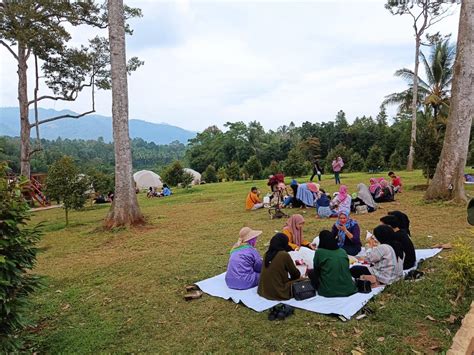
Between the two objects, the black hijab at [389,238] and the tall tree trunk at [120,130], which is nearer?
the black hijab at [389,238]

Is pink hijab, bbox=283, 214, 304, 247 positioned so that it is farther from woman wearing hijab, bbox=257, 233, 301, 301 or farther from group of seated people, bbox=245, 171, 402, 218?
group of seated people, bbox=245, 171, 402, 218

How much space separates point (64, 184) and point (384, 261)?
10222 millimetres

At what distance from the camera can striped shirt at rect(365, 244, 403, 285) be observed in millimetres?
4723

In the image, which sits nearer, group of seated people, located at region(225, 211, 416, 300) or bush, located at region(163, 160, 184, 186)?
group of seated people, located at region(225, 211, 416, 300)

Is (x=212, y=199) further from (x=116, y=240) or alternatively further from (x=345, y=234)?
(x=345, y=234)

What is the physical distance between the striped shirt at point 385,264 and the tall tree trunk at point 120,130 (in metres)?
7.25

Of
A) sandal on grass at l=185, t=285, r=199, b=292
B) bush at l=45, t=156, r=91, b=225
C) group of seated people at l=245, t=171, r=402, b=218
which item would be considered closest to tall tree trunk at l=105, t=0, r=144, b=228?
bush at l=45, t=156, r=91, b=225

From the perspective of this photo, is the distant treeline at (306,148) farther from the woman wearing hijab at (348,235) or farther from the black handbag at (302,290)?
the black handbag at (302,290)

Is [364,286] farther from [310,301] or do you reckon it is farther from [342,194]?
[342,194]

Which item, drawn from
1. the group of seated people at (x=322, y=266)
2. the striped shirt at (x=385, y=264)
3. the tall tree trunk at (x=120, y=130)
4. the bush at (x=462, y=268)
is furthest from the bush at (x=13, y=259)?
the tall tree trunk at (x=120, y=130)

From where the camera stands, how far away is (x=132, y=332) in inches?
166

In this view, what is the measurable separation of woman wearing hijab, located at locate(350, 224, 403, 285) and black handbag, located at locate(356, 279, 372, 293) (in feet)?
0.67

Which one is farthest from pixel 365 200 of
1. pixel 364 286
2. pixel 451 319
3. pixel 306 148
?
pixel 306 148

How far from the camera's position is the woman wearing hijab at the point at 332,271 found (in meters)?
4.52
